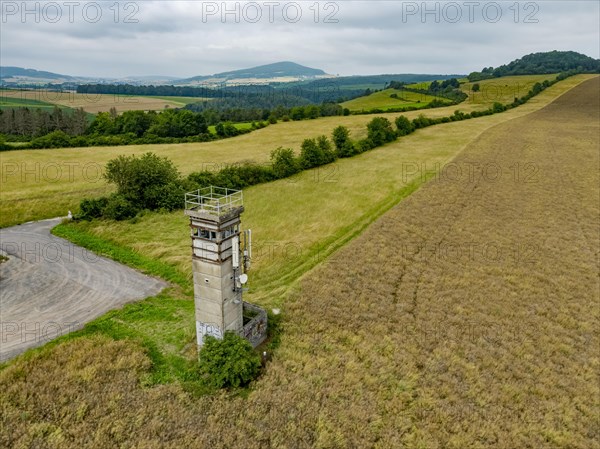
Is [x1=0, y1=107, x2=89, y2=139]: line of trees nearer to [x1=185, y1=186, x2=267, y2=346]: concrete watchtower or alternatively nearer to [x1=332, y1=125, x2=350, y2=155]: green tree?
[x1=332, y1=125, x2=350, y2=155]: green tree

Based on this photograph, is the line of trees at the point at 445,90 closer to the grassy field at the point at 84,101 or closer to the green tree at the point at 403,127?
the green tree at the point at 403,127

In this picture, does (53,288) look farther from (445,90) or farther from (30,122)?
(445,90)

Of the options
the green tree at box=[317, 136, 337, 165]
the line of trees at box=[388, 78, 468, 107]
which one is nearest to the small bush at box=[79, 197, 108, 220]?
the green tree at box=[317, 136, 337, 165]

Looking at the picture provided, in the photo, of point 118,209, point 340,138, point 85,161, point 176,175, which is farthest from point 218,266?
point 85,161

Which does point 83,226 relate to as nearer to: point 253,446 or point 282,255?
point 282,255

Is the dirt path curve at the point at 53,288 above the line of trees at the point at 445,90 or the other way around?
the other way around

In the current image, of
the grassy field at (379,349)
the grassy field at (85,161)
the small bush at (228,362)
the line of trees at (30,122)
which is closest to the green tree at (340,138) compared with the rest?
the grassy field at (85,161)
